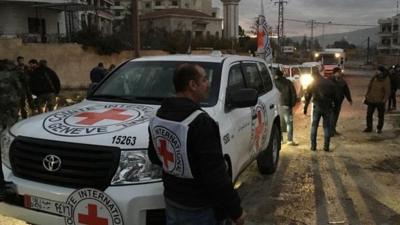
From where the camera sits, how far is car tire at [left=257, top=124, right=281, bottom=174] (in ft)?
24.1

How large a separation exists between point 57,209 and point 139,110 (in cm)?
123

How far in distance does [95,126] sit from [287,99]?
6.90 meters

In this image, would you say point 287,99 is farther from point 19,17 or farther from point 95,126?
point 19,17

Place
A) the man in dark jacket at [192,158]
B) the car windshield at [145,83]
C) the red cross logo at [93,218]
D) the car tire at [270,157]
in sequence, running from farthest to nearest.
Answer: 1. the car tire at [270,157]
2. the car windshield at [145,83]
3. the red cross logo at [93,218]
4. the man in dark jacket at [192,158]

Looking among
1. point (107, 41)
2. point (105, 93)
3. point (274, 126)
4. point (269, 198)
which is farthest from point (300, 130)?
point (107, 41)

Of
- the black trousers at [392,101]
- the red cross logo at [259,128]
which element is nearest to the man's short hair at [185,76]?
the red cross logo at [259,128]

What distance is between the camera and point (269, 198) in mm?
6359

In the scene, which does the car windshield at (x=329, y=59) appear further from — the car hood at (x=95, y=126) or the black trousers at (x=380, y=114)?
the car hood at (x=95, y=126)

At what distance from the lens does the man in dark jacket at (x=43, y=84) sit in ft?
36.8

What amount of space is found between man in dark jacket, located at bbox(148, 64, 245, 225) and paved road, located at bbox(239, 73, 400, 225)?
2636mm

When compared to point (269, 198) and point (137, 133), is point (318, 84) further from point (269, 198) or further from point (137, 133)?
point (137, 133)

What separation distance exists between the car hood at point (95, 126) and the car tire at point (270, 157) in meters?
2.98

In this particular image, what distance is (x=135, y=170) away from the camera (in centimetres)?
377

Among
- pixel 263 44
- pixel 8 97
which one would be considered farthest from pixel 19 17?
pixel 8 97
